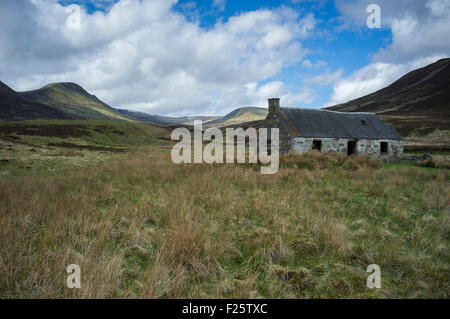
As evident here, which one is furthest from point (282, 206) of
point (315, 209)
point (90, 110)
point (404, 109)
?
point (90, 110)

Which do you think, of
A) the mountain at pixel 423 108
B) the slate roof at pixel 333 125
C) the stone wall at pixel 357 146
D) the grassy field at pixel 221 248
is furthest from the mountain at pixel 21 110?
the mountain at pixel 423 108

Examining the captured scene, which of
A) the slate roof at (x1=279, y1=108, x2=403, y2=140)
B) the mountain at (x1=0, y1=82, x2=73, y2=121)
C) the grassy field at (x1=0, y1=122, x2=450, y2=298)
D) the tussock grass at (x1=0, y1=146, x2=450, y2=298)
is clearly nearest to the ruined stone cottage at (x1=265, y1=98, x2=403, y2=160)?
the slate roof at (x1=279, y1=108, x2=403, y2=140)

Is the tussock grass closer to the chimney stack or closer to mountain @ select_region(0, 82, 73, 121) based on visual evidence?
the chimney stack

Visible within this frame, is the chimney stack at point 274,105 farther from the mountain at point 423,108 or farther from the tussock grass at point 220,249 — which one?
the mountain at point 423,108

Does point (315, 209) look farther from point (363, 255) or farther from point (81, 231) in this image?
point (81, 231)

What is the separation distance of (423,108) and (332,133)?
86.8 m

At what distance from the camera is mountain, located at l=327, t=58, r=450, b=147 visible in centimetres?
4838

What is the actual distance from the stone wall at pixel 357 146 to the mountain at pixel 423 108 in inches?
902

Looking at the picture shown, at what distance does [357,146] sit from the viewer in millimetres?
22625

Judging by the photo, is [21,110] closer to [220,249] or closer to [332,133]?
[332,133]

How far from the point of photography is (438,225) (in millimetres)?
5113

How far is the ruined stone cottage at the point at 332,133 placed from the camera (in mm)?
20781

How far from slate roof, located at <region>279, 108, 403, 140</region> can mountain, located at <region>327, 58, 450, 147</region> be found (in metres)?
23.5
